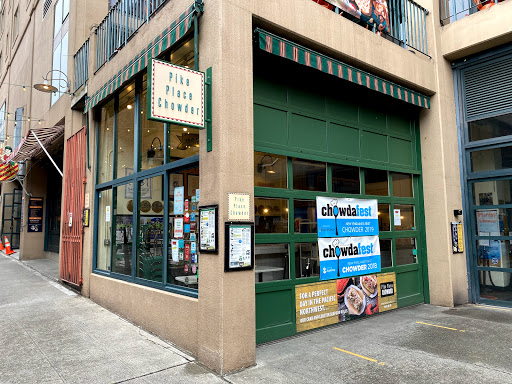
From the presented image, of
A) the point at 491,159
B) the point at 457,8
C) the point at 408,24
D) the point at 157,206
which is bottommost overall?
the point at 157,206

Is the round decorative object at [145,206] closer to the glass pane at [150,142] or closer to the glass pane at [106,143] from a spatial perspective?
the glass pane at [150,142]

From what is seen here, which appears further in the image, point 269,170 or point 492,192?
point 492,192

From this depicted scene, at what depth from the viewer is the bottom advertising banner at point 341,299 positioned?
578 centimetres

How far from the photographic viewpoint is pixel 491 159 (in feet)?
25.0

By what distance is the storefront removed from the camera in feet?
24.1

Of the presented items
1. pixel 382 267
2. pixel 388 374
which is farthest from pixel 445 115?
pixel 388 374

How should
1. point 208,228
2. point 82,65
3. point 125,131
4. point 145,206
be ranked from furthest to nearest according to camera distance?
point 82,65 < point 125,131 < point 145,206 < point 208,228

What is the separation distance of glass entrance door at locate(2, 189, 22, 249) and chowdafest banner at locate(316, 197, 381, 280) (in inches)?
746

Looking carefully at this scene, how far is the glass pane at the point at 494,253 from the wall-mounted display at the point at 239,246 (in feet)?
19.2

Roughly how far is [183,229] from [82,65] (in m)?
6.55

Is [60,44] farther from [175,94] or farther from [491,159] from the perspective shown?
[491,159]

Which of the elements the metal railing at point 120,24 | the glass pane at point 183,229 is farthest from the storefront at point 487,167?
the metal railing at point 120,24

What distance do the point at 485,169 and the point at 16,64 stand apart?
21645 millimetres

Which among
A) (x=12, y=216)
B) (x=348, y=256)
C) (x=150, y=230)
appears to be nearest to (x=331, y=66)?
(x=348, y=256)
